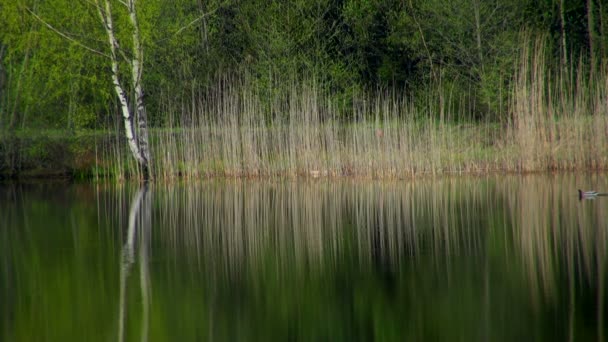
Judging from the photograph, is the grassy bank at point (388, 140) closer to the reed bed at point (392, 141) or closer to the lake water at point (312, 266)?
the reed bed at point (392, 141)

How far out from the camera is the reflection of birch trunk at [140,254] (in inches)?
364

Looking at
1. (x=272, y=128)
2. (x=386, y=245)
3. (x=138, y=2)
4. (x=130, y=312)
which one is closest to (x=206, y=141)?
(x=272, y=128)

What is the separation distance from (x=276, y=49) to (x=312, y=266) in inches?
623

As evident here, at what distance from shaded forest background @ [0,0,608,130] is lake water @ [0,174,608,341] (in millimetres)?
4830

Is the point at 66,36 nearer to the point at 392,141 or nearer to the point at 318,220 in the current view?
the point at 392,141

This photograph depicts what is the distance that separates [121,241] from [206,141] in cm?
856

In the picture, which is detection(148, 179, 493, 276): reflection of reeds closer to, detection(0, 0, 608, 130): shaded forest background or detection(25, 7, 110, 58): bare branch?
detection(0, 0, 608, 130): shaded forest background

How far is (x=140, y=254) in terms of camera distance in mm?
12750

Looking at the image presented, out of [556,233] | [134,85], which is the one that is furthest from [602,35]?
[556,233]

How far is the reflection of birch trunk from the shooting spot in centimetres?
925

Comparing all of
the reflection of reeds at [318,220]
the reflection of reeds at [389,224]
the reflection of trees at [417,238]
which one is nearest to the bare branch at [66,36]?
the reflection of reeds at [318,220]

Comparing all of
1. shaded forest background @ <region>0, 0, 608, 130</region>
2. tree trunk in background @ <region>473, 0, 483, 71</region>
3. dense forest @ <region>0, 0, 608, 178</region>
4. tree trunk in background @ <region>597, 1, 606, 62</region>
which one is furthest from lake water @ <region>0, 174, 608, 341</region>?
tree trunk in background @ <region>597, 1, 606, 62</region>

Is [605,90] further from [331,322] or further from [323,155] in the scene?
[331,322]

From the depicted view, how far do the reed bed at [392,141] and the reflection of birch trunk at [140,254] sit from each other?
7.55ft
